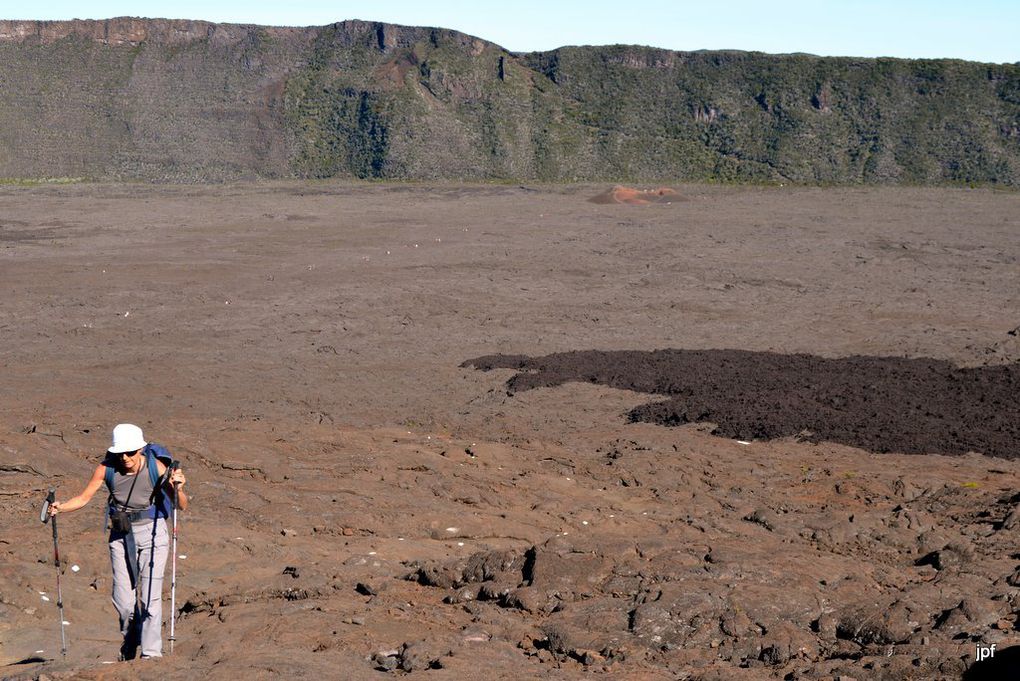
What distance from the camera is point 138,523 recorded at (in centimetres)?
733

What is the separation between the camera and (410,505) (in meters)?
12.1

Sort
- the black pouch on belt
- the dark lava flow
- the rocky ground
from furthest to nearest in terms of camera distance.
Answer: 1. the dark lava flow
2. the rocky ground
3. the black pouch on belt

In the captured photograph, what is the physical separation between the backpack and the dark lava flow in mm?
9755

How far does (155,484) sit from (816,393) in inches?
495

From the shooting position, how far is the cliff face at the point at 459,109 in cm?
7675

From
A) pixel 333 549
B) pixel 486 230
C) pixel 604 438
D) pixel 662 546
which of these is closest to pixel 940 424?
pixel 604 438

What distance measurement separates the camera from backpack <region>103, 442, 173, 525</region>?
24.0 feet

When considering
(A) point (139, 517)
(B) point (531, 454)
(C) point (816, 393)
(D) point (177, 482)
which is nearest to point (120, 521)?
(A) point (139, 517)

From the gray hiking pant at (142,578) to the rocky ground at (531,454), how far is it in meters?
0.32
